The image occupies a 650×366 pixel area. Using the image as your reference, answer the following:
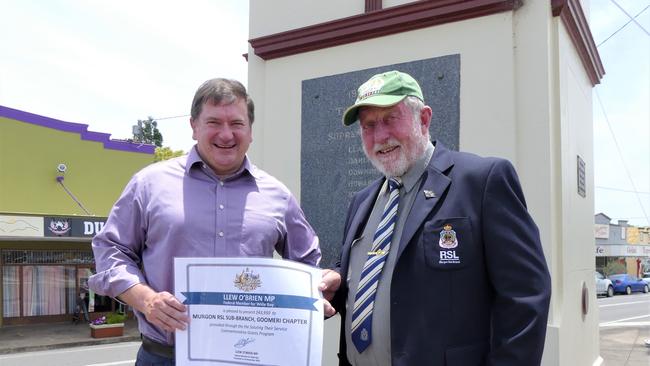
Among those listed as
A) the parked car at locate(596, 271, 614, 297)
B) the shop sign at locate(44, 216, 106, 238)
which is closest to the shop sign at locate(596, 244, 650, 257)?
the parked car at locate(596, 271, 614, 297)

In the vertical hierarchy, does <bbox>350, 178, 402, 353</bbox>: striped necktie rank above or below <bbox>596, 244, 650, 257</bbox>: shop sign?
above

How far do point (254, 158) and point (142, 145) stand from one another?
18.5 meters

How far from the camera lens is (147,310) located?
2.06 m

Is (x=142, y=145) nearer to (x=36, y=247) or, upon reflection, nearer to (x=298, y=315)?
(x=36, y=247)

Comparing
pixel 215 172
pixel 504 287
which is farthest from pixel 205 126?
pixel 504 287

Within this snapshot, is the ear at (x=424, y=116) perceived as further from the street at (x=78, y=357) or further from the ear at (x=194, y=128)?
the street at (x=78, y=357)

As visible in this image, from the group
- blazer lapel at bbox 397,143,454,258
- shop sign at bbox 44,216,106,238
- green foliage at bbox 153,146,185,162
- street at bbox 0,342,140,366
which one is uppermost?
green foliage at bbox 153,146,185,162

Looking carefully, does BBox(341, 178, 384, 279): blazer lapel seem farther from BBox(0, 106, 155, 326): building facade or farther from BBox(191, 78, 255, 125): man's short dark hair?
BBox(0, 106, 155, 326): building facade

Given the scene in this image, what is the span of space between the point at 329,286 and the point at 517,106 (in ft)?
6.94

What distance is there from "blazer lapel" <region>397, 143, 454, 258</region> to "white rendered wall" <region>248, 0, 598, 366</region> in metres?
1.61

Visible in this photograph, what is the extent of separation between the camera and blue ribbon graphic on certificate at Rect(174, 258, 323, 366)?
6.75 feet

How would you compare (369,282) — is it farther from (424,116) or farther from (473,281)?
(424,116)

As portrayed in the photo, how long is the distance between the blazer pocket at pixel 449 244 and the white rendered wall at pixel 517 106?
1.79 m

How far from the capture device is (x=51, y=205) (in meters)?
18.8
